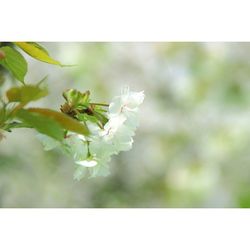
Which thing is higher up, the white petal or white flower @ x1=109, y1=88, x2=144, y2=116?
white flower @ x1=109, y1=88, x2=144, y2=116

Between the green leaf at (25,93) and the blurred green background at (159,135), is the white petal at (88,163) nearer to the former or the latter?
the green leaf at (25,93)

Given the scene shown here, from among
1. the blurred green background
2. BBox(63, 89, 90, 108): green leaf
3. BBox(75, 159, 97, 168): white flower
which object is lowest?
BBox(75, 159, 97, 168): white flower

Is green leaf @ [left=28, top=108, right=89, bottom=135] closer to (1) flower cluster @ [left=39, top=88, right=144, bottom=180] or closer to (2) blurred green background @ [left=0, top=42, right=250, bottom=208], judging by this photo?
(1) flower cluster @ [left=39, top=88, right=144, bottom=180]

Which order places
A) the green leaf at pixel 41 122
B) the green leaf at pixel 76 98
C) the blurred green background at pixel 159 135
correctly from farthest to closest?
1. the blurred green background at pixel 159 135
2. the green leaf at pixel 76 98
3. the green leaf at pixel 41 122

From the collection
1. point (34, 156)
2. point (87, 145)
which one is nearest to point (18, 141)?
point (34, 156)

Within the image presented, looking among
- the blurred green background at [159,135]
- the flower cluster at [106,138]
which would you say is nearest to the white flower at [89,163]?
the flower cluster at [106,138]

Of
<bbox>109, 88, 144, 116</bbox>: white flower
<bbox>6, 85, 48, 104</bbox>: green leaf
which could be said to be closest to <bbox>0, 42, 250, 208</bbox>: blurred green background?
<bbox>109, 88, 144, 116</bbox>: white flower
